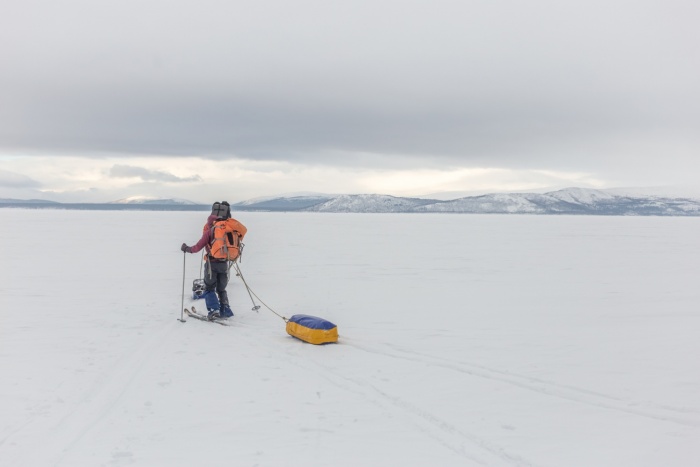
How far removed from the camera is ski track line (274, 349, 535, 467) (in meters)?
4.30

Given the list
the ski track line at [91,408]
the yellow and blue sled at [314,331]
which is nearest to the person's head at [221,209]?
the yellow and blue sled at [314,331]

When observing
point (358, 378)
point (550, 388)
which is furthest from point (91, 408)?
point (550, 388)

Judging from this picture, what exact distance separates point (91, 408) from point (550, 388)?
5.03 m

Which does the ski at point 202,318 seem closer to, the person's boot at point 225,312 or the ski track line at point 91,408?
the person's boot at point 225,312

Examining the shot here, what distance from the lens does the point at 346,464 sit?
4164mm

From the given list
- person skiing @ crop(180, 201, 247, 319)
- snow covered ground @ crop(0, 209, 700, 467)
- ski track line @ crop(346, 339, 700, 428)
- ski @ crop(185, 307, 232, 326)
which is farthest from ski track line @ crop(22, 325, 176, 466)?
ski track line @ crop(346, 339, 700, 428)

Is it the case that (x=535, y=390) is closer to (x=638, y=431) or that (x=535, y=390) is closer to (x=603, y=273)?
(x=638, y=431)

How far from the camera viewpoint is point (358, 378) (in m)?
6.25

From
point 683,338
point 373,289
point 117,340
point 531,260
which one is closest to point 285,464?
point 117,340

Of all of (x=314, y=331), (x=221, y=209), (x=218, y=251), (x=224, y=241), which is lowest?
(x=314, y=331)

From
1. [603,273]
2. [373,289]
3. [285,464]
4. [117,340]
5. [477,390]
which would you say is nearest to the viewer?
[285,464]

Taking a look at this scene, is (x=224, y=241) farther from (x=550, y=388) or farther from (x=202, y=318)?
(x=550, y=388)

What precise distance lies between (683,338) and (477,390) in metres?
4.57

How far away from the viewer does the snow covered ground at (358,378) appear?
444cm
